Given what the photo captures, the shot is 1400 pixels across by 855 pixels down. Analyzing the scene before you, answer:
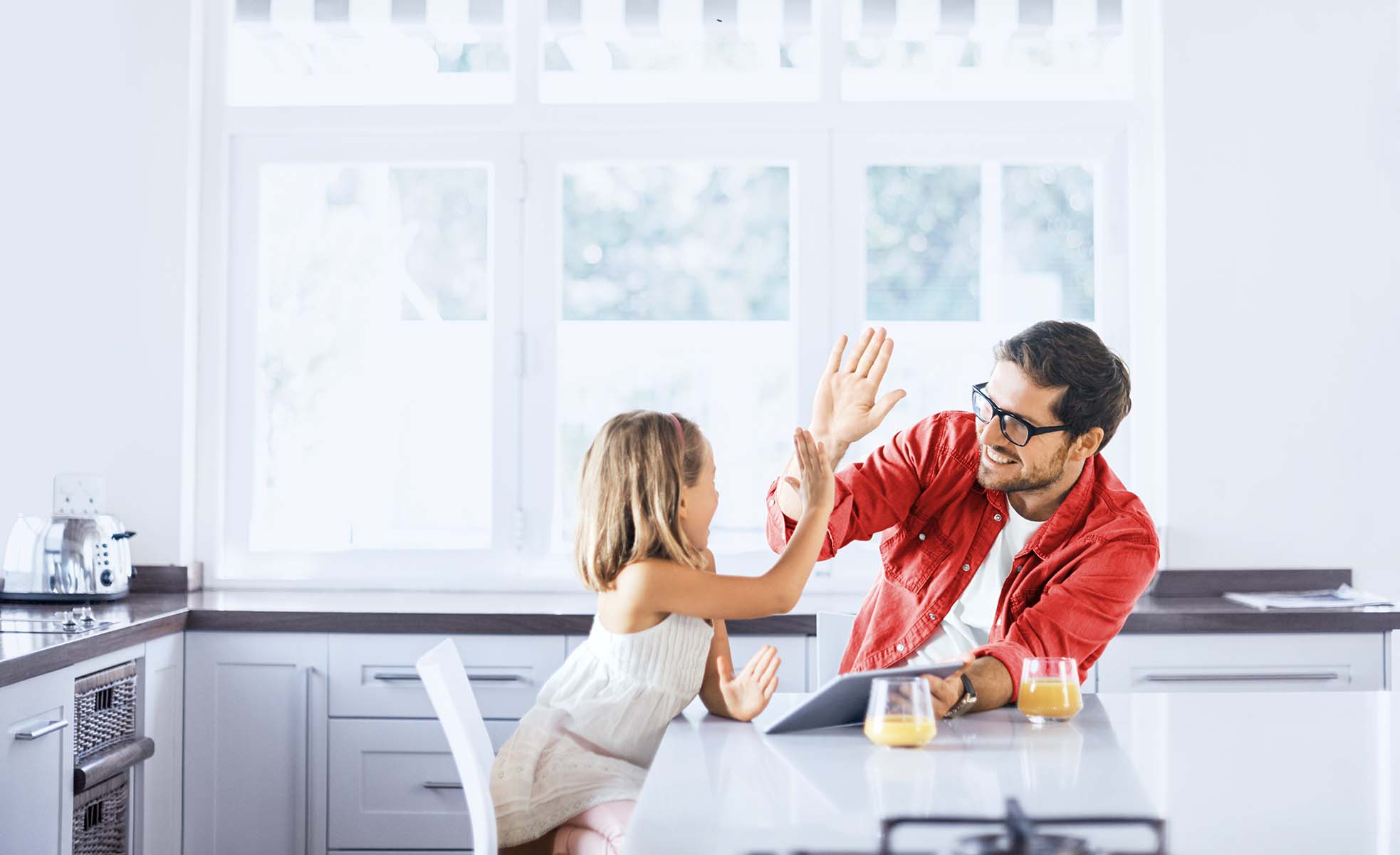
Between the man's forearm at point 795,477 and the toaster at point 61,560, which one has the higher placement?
the man's forearm at point 795,477

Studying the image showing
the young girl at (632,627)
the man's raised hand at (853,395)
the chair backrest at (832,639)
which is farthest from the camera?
the chair backrest at (832,639)

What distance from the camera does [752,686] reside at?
5.52 ft

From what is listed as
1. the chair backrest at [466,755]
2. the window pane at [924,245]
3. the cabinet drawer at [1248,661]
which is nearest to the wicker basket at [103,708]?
the chair backrest at [466,755]

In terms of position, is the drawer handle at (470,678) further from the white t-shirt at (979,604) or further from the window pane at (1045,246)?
Result: the window pane at (1045,246)

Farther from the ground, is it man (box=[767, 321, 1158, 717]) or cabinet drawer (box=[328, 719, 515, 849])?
man (box=[767, 321, 1158, 717])

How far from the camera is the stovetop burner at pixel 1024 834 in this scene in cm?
109

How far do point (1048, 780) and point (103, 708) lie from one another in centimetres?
205

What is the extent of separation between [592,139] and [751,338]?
0.71 m

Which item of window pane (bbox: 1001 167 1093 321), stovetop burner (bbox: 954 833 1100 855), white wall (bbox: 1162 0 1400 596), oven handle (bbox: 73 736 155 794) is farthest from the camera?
window pane (bbox: 1001 167 1093 321)

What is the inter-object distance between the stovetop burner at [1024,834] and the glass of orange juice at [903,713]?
254 millimetres

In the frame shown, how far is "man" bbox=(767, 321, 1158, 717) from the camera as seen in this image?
1.86 meters

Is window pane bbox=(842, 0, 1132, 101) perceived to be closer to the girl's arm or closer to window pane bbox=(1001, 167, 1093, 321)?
window pane bbox=(1001, 167, 1093, 321)

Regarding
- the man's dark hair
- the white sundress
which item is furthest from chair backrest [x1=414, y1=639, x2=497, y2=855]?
the man's dark hair

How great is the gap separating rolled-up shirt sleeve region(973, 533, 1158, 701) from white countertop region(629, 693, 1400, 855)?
0.11m
